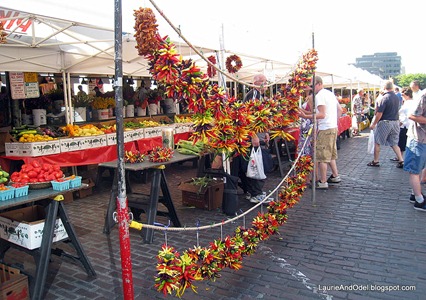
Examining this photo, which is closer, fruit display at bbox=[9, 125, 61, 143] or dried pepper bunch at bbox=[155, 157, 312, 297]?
dried pepper bunch at bbox=[155, 157, 312, 297]

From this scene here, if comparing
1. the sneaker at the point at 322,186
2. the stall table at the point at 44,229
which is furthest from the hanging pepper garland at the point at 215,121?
the sneaker at the point at 322,186

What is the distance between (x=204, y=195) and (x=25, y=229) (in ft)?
9.71

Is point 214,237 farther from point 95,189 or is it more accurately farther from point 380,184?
point 380,184

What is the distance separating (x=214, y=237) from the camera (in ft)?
15.5

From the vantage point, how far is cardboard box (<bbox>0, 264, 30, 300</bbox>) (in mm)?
3061

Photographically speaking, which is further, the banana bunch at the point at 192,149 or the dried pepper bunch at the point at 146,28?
the banana bunch at the point at 192,149

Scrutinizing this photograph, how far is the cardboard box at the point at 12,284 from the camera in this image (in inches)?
120

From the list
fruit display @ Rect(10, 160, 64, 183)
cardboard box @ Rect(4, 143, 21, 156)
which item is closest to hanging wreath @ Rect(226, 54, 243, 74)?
cardboard box @ Rect(4, 143, 21, 156)

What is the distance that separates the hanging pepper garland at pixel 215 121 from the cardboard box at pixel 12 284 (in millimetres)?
1201

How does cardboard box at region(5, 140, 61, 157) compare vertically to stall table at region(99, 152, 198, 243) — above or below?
above

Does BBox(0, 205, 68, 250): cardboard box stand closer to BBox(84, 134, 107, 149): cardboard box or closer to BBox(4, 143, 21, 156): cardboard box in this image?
BBox(4, 143, 21, 156): cardboard box

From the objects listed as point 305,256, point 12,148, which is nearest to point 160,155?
point 305,256

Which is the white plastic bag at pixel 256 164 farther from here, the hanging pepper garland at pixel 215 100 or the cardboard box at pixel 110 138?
the cardboard box at pixel 110 138

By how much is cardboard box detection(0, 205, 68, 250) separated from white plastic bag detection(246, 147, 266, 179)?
→ 9.31 ft
